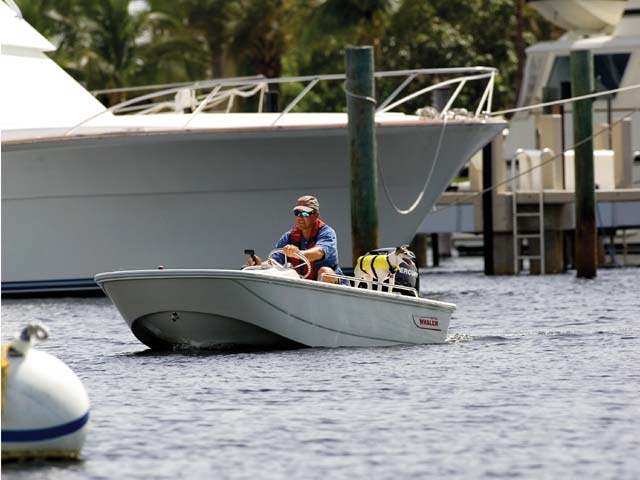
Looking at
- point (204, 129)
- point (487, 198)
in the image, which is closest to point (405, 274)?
point (204, 129)

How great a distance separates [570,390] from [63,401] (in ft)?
15.2

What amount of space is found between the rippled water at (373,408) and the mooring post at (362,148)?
6.83ft

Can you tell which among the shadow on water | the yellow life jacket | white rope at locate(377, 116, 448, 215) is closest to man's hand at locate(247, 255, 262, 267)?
the shadow on water

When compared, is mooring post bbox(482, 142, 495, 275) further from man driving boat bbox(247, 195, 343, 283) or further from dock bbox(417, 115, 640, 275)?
man driving boat bbox(247, 195, 343, 283)

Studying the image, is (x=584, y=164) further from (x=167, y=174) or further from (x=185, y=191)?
(x=167, y=174)

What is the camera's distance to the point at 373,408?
12234mm

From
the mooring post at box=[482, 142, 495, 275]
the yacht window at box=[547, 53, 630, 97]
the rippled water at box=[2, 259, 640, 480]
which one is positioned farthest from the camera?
the yacht window at box=[547, 53, 630, 97]

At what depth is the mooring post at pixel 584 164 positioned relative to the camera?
85.1 feet

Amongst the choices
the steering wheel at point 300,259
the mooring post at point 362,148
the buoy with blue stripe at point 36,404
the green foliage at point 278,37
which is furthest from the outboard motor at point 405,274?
the green foliage at point 278,37

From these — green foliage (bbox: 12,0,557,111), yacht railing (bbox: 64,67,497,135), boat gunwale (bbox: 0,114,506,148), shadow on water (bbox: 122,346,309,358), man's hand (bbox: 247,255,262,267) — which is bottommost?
shadow on water (bbox: 122,346,309,358)

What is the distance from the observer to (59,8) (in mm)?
50938

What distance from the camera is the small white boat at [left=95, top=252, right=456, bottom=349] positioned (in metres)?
15.5

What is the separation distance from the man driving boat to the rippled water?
796mm

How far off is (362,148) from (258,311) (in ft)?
19.5
